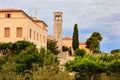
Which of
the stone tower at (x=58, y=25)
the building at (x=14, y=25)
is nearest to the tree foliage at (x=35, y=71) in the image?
the building at (x=14, y=25)

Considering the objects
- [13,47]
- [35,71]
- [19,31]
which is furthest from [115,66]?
[35,71]

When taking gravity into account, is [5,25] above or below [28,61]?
above

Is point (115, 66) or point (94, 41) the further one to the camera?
point (94, 41)

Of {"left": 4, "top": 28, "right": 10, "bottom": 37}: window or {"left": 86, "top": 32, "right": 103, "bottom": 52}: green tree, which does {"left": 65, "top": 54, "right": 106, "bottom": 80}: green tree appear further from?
{"left": 86, "top": 32, "right": 103, "bottom": 52}: green tree

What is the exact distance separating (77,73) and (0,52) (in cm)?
990

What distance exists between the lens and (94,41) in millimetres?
88125

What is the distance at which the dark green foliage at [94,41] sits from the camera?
88.2 m

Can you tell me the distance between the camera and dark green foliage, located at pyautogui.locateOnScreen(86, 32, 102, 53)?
8825cm

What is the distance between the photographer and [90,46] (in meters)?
89.6

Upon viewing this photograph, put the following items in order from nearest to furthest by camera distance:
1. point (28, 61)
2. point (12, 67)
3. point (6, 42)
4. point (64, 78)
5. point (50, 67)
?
1. point (64, 78)
2. point (50, 67)
3. point (12, 67)
4. point (28, 61)
5. point (6, 42)

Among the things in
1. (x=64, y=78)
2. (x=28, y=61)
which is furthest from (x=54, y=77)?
(x=28, y=61)

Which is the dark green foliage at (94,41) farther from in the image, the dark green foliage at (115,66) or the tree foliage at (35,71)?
the tree foliage at (35,71)

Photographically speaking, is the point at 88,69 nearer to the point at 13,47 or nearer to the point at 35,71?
the point at 13,47

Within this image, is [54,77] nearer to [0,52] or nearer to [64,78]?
[64,78]
